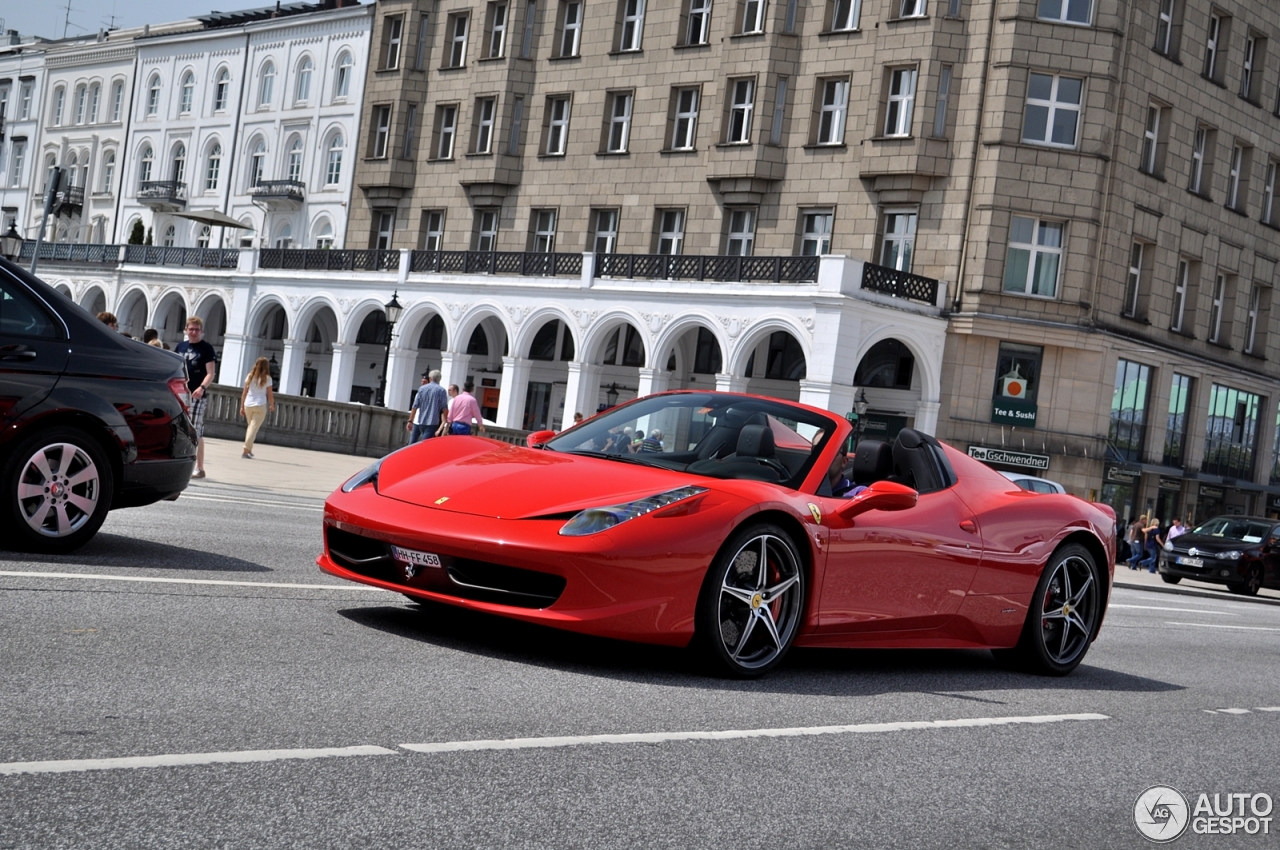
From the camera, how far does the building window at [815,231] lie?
44172mm

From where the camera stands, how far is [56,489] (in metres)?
8.13

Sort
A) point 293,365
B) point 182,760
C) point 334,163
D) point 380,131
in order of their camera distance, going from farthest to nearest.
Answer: point 334,163 → point 380,131 → point 293,365 → point 182,760

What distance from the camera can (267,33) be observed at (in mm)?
63062

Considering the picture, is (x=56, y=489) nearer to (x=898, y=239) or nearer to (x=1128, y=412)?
(x=898, y=239)

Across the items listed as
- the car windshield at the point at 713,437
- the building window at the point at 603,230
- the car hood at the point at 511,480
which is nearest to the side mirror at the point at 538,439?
the car windshield at the point at 713,437

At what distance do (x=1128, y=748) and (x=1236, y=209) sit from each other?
4454cm

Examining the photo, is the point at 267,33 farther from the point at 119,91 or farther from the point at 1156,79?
the point at 1156,79

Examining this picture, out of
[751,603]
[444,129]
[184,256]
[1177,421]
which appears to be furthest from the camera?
[184,256]

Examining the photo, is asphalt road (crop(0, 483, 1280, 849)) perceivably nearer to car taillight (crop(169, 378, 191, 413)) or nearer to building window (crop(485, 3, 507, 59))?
car taillight (crop(169, 378, 191, 413))

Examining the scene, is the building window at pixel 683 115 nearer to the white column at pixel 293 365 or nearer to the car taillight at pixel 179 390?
the white column at pixel 293 365

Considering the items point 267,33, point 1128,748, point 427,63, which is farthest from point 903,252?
point 1128,748

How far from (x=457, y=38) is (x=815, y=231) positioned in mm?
17262

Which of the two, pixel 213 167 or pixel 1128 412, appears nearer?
pixel 1128 412

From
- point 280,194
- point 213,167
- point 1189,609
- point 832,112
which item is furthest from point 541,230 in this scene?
point 1189,609
